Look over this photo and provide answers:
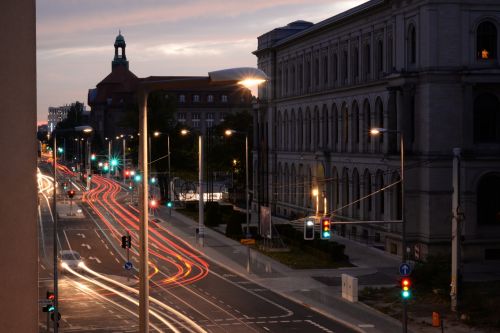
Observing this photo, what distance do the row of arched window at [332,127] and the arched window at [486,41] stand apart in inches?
378

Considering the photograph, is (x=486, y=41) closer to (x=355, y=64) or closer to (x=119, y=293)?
(x=355, y=64)

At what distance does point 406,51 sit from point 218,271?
19.9 metres

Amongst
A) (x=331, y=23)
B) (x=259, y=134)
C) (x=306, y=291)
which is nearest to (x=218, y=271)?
(x=306, y=291)

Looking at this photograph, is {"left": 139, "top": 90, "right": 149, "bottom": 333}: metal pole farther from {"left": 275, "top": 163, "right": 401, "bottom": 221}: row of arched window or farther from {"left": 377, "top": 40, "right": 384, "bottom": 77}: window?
{"left": 377, "top": 40, "right": 384, "bottom": 77}: window

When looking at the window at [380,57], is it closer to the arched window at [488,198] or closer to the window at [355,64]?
the window at [355,64]

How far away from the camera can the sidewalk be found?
130ft

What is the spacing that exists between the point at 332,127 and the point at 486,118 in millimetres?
22074

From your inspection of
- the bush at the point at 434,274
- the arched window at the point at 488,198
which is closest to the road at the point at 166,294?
the bush at the point at 434,274

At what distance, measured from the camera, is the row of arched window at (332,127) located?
2749 inches

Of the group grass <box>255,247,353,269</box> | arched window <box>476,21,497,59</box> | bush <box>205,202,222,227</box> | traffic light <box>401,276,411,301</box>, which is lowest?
grass <box>255,247,353,269</box>

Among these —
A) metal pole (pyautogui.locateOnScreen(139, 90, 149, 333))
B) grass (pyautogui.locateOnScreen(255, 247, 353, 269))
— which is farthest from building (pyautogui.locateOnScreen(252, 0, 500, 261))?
metal pole (pyautogui.locateOnScreen(139, 90, 149, 333))

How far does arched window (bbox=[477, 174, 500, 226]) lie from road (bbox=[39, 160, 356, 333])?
57.2 ft

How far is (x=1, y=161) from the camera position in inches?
185

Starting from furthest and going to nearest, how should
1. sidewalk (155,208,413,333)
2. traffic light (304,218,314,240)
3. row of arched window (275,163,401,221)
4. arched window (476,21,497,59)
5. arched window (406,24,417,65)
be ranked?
row of arched window (275,163,401,221)
arched window (406,24,417,65)
arched window (476,21,497,59)
traffic light (304,218,314,240)
sidewalk (155,208,413,333)
